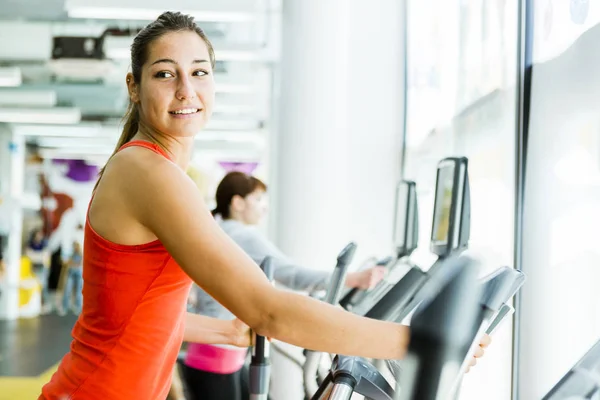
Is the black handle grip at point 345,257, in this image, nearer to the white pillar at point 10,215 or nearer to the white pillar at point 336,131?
the white pillar at point 336,131

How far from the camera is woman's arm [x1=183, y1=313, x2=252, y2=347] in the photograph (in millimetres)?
1543

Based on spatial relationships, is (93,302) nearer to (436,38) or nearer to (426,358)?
(426,358)

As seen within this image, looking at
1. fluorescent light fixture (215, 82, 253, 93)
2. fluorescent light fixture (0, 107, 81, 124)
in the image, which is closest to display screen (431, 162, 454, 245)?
fluorescent light fixture (215, 82, 253, 93)

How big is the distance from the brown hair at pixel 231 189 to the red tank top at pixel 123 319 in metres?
2.13

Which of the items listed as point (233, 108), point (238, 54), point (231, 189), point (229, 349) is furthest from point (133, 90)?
point (233, 108)

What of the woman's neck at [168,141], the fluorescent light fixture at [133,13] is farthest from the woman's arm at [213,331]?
the fluorescent light fixture at [133,13]

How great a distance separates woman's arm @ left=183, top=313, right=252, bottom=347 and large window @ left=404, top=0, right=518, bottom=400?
1.17 m

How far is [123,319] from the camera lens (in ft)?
3.79

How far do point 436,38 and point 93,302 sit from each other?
288 centimetres

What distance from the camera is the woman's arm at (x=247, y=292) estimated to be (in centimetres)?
90

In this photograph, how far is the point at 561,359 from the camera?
86.9 inches

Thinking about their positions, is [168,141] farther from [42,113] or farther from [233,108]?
[42,113]

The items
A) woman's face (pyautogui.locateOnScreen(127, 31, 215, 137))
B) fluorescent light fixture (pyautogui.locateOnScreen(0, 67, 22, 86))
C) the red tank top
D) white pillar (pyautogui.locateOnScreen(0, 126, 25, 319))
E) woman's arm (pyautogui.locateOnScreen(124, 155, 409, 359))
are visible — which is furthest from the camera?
white pillar (pyautogui.locateOnScreen(0, 126, 25, 319))

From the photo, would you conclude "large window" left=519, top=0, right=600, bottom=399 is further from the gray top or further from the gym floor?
the gym floor
